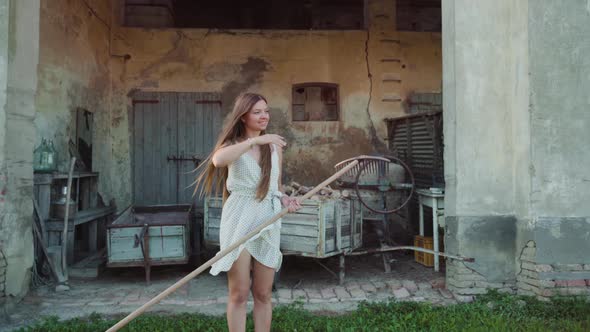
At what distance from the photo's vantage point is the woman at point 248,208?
2.83 metres

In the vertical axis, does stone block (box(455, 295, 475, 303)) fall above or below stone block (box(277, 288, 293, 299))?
above

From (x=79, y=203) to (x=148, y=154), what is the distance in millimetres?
1510

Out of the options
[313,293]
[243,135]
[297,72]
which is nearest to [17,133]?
[243,135]

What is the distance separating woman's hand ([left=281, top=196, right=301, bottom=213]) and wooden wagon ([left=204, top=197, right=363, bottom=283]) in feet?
7.01

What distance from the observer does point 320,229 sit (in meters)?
5.16

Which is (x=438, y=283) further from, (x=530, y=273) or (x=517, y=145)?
(x=517, y=145)

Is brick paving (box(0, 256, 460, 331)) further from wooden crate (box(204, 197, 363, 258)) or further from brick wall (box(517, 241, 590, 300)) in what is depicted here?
brick wall (box(517, 241, 590, 300))

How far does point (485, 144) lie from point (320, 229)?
6.62 feet

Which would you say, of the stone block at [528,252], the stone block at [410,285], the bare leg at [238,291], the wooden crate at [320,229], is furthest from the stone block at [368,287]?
the bare leg at [238,291]

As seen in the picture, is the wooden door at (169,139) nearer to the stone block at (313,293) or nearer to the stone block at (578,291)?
the stone block at (313,293)

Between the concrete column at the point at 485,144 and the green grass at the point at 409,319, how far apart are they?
1.44 feet

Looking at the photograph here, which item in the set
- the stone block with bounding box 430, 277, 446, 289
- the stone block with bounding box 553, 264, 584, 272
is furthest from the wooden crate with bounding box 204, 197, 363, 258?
the stone block with bounding box 553, 264, 584, 272

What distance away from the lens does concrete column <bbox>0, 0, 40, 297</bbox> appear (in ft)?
13.8

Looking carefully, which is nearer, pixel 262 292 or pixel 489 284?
pixel 262 292
